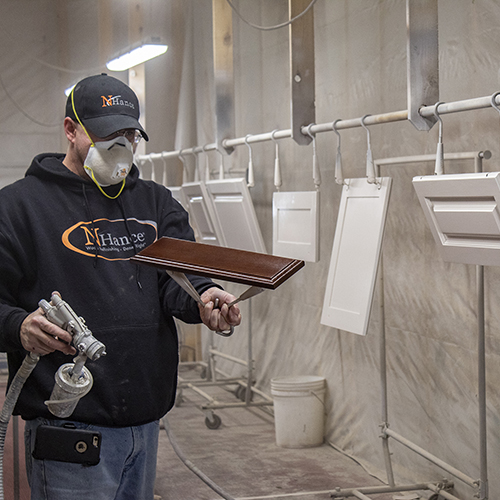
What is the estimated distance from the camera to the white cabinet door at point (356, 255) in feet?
7.09

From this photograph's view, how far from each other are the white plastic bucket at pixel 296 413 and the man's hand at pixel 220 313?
1.97 metres

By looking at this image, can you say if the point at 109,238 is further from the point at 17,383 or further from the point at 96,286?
the point at 17,383

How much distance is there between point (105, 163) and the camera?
1.35m

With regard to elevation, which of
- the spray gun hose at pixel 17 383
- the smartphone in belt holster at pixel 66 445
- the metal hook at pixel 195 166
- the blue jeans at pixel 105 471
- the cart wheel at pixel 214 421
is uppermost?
the metal hook at pixel 195 166

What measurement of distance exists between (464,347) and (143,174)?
1211 mm

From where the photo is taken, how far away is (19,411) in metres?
1.32

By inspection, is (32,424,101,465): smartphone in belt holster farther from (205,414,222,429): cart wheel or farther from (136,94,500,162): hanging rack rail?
(205,414,222,429): cart wheel

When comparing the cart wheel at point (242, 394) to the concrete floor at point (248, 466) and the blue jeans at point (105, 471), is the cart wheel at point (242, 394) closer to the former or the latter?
the concrete floor at point (248, 466)

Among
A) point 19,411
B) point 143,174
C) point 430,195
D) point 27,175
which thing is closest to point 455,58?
point 430,195

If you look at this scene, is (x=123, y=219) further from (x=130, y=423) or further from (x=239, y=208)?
(x=239, y=208)

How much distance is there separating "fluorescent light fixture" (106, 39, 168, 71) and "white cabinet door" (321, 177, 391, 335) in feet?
2.36

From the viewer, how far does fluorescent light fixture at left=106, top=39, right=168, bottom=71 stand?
185 cm

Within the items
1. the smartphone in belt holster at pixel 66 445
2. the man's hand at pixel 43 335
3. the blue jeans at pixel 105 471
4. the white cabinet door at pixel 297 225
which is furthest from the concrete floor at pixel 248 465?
the man's hand at pixel 43 335

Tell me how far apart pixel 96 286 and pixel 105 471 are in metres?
0.33
